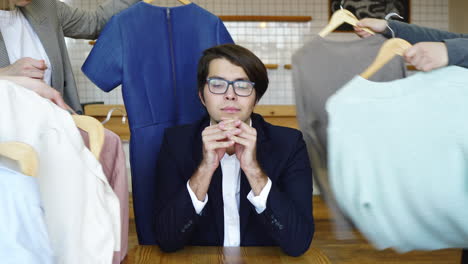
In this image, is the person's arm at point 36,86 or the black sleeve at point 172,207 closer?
the person's arm at point 36,86

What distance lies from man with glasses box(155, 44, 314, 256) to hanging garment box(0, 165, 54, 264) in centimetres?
61

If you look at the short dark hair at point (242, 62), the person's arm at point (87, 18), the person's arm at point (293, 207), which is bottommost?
the person's arm at point (293, 207)

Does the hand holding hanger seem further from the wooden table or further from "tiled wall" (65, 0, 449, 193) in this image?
"tiled wall" (65, 0, 449, 193)

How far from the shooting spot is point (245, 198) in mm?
1744

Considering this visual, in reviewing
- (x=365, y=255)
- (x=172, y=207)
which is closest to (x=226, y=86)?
(x=172, y=207)

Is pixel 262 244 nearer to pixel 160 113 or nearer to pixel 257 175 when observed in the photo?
pixel 257 175

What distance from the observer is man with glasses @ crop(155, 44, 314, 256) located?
1608 mm

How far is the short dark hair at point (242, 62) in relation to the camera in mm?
1770

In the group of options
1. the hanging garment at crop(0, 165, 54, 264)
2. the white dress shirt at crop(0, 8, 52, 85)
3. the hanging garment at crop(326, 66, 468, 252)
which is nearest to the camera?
the hanging garment at crop(0, 165, 54, 264)

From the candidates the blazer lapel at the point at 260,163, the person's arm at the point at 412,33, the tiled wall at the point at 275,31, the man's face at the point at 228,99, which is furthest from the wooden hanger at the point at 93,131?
the tiled wall at the point at 275,31

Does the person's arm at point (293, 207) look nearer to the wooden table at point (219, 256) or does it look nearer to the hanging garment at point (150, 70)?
the wooden table at point (219, 256)

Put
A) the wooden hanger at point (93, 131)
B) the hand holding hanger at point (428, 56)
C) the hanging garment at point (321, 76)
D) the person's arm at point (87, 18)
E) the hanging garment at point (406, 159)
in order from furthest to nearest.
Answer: the person's arm at point (87, 18) → the hanging garment at point (321, 76) → the wooden hanger at point (93, 131) → the hand holding hanger at point (428, 56) → the hanging garment at point (406, 159)

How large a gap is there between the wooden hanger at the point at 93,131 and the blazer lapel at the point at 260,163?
57cm

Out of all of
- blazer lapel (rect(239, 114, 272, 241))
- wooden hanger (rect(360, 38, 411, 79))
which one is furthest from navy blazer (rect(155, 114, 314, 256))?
wooden hanger (rect(360, 38, 411, 79))
